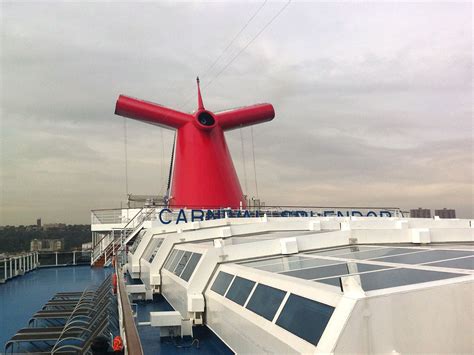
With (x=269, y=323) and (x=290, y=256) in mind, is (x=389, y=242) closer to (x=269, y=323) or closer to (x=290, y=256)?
(x=290, y=256)

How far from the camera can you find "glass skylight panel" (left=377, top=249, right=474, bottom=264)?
3678mm

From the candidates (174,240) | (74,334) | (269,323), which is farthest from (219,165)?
(269,323)

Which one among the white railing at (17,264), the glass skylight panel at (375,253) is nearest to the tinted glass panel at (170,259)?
the glass skylight panel at (375,253)

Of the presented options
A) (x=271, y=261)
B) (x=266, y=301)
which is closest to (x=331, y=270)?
(x=266, y=301)

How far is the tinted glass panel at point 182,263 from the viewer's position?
6305 mm

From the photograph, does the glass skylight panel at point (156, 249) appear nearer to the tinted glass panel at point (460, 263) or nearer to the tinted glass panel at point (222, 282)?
the tinted glass panel at point (222, 282)

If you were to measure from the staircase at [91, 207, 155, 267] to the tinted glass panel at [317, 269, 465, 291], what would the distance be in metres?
12.5

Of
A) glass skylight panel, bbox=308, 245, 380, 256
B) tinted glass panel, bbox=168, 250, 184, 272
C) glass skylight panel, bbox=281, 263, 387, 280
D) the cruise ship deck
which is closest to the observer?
the cruise ship deck

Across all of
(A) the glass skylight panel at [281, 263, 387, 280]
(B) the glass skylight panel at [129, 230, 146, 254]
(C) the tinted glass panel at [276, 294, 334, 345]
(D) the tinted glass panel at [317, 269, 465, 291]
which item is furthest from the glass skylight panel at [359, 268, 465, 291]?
(B) the glass skylight panel at [129, 230, 146, 254]

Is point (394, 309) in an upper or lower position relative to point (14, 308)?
upper

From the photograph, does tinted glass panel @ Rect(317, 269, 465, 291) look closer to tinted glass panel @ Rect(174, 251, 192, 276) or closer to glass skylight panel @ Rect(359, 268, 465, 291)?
glass skylight panel @ Rect(359, 268, 465, 291)

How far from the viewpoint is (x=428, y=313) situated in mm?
2582

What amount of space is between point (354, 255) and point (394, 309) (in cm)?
196

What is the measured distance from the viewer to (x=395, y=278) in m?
2.95
